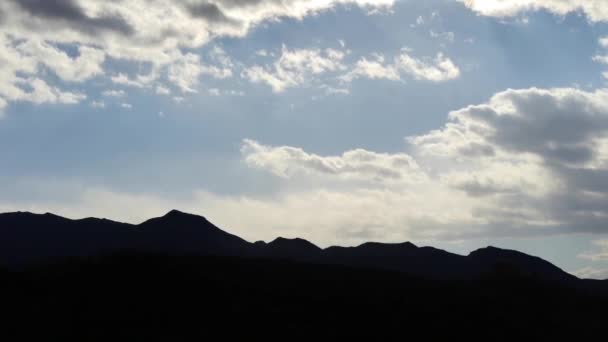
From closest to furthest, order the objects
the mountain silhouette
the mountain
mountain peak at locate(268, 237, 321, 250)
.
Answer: the mountain silhouette < the mountain < mountain peak at locate(268, 237, 321, 250)

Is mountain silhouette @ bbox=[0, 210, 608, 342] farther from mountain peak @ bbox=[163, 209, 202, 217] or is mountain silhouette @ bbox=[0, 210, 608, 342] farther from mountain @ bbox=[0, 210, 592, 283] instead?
mountain peak @ bbox=[163, 209, 202, 217]

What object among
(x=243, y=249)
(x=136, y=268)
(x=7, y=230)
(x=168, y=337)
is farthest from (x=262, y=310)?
(x=7, y=230)

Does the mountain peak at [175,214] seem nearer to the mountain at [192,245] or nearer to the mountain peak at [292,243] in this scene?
the mountain at [192,245]

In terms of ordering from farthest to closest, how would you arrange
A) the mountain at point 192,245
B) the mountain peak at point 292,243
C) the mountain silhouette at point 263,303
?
the mountain peak at point 292,243, the mountain at point 192,245, the mountain silhouette at point 263,303

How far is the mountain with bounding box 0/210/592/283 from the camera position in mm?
142375

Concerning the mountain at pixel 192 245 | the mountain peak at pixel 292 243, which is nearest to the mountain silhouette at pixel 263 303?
the mountain at pixel 192 245

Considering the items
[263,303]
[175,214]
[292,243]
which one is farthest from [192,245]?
[263,303]

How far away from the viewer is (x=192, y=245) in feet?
475

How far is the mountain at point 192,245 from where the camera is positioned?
142375mm

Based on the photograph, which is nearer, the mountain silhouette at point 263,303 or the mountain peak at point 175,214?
the mountain silhouette at point 263,303

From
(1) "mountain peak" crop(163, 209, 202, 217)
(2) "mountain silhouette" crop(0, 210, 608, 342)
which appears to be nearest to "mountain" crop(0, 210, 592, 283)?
(1) "mountain peak" crop(163, 209, 202, 217)

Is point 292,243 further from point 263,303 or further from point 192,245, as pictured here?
point 263,303

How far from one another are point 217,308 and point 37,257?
83.5 metres

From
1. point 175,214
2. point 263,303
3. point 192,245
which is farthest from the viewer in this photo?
point 175,214
